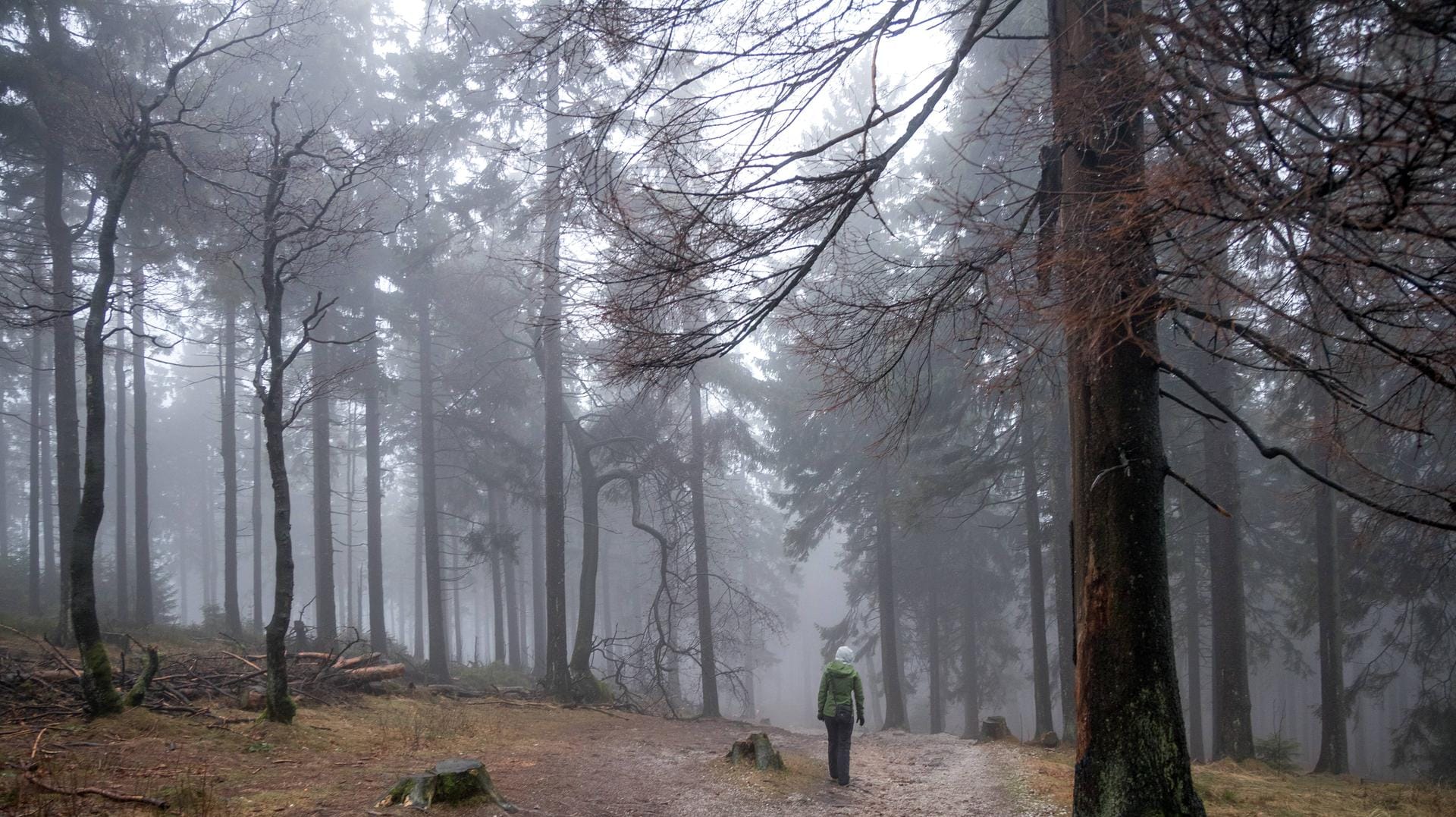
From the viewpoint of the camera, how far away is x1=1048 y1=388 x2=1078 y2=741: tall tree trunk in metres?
14.5

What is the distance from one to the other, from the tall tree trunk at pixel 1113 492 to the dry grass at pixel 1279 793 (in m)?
3.03

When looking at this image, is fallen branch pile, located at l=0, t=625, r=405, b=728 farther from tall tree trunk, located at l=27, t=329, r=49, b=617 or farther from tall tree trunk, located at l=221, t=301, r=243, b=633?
tall tree trunk, located at l=221, t=301, r=243, b=633

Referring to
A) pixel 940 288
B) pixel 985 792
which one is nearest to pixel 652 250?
pixel 940 288

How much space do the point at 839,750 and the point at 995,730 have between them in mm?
6459

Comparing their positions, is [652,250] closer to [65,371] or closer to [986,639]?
[65,371]

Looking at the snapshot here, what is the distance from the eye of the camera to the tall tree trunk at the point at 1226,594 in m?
12.9

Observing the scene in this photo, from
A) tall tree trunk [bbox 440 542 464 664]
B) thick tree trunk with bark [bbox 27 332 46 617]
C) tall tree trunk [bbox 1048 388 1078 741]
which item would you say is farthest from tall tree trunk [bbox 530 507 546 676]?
tall tree trunk [bbox 1048 388 1078 741]

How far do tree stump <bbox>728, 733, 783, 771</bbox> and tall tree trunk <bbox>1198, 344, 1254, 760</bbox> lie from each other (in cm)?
788

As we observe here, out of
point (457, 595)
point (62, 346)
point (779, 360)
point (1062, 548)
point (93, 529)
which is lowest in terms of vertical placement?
point (457, 595)

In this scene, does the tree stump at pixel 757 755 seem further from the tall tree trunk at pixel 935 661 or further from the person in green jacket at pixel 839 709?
the tall tree trunk at pixel 935 661

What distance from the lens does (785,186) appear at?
561cm

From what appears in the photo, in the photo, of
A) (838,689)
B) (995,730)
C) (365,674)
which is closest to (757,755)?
(838,689)

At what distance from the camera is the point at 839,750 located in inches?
402

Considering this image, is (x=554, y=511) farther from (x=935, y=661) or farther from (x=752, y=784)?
(x=935, y=661)
